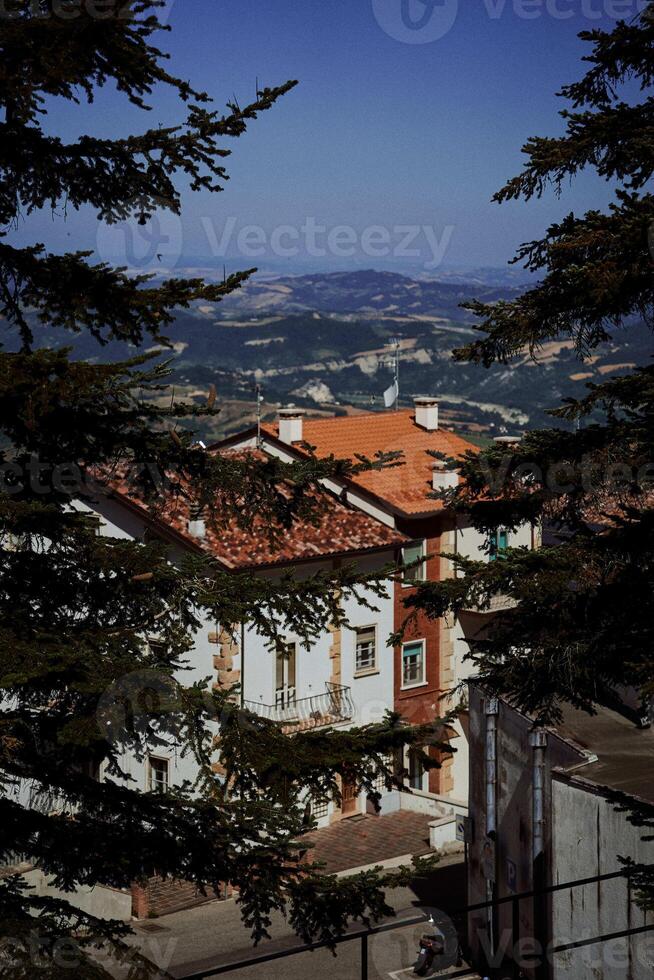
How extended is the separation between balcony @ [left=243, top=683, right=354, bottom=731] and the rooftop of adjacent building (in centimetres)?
611

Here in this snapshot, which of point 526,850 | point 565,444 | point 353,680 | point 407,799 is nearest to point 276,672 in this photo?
point 353,680

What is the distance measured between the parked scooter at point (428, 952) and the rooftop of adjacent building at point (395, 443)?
652 inches

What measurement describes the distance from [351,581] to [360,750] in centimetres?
127

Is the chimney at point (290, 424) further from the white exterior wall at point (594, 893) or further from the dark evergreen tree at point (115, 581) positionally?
the dark evergreen tree at point (115, 581)

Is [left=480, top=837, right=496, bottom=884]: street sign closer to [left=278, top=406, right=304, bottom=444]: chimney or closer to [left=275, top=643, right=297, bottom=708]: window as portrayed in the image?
[left=275, top=643, right=297, bottom=708]: window

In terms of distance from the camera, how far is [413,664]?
40750 mm

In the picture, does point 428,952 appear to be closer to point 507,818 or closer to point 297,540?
point 507,818

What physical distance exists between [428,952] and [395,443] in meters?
23.5

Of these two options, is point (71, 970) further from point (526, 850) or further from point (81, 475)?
point (526, 850)

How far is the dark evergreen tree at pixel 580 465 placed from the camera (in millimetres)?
10633

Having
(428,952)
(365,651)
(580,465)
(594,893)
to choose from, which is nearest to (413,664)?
(365,651)

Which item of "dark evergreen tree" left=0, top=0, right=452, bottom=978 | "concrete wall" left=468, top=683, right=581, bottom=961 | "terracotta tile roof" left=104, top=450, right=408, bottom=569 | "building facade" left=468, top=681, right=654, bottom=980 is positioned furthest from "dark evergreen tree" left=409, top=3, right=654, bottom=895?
"terracotta tile roof" left=104, top=450, right=408, bottom=569

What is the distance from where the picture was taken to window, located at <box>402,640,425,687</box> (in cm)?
4038

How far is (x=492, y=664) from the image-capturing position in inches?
431
